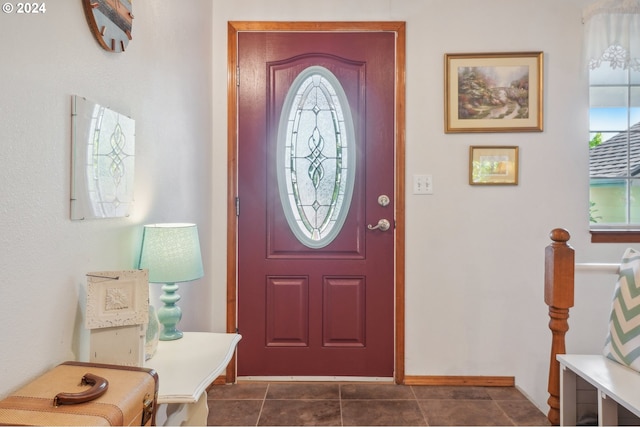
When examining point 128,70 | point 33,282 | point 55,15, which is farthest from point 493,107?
point 33,282

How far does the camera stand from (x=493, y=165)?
7.73ft

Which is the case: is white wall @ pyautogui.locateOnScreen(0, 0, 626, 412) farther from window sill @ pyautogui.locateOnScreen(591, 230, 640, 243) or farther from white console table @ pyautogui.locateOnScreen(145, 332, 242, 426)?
white console table @ pyautogui.locateOnScreen(145, 332, 242, 426)

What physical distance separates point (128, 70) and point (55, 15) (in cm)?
39

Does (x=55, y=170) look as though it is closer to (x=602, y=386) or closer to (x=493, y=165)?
(x=602, y=386)

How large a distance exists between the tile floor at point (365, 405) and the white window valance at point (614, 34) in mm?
1934

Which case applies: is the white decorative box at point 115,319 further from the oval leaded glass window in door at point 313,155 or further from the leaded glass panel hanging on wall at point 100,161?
the oval leaded glass window in door at point 313,155

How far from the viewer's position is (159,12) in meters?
1.70

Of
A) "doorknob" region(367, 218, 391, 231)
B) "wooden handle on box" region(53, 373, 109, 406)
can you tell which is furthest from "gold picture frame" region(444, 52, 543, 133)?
"wooden handle on box" region(53, 373, 109, 406)

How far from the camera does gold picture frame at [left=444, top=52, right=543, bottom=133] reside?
235 cm

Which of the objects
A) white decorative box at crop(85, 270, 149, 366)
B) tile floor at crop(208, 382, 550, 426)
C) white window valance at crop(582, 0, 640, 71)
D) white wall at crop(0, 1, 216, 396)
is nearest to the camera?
white wall at crop(0, 1, 216, 396)

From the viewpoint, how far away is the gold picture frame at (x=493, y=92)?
7.70 feet

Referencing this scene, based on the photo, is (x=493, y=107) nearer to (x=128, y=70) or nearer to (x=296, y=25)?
(x=296, y=25)

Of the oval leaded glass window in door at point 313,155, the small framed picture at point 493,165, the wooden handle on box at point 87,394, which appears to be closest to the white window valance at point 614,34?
the small framed picture at point 493,165

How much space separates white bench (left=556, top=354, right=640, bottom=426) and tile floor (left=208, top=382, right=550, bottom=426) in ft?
1.77
